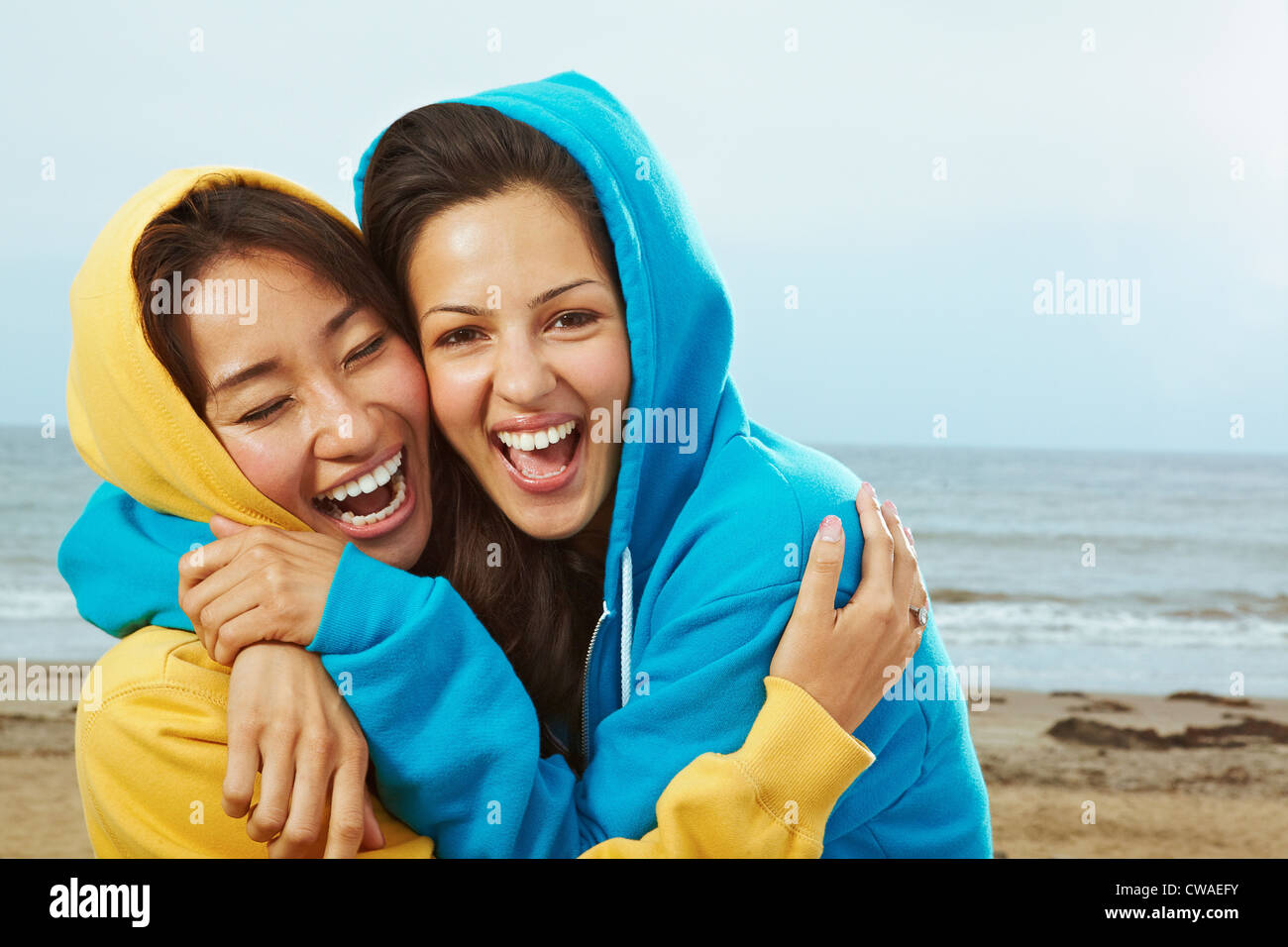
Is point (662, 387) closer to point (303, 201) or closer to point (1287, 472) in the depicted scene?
point (303, 201)

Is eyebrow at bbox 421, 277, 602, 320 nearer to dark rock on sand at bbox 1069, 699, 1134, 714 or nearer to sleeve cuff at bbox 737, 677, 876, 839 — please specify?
sleeve cuff at bbox 737, 677, 876, 839

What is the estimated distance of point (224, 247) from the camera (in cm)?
242

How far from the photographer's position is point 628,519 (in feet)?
8.65

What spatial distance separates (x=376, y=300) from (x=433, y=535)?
639 mm

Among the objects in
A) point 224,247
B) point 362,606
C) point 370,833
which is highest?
point 224,247

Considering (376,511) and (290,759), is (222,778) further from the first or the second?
(376,511)

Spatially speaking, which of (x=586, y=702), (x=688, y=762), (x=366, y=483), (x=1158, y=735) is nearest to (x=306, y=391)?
(x=366, y=483)

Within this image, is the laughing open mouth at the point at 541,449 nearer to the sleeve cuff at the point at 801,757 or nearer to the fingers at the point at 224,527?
the fingers at the point at 224,527

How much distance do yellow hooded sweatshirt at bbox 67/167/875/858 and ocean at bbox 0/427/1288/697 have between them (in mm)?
7221

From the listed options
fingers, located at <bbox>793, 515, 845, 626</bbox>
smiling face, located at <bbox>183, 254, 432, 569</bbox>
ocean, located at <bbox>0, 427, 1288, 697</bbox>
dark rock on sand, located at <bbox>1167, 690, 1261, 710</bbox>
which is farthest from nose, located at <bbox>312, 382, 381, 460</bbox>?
dark rock on sand, located at <bbox>1167, 690, 1261, 710</bbox>

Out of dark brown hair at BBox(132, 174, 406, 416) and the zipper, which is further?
the zipper

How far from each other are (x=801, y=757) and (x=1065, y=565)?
1605cm

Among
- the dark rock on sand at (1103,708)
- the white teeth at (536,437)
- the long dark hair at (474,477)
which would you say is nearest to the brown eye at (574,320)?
the long dark hair at (474,477)

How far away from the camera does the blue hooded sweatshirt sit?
2252 millimetres
